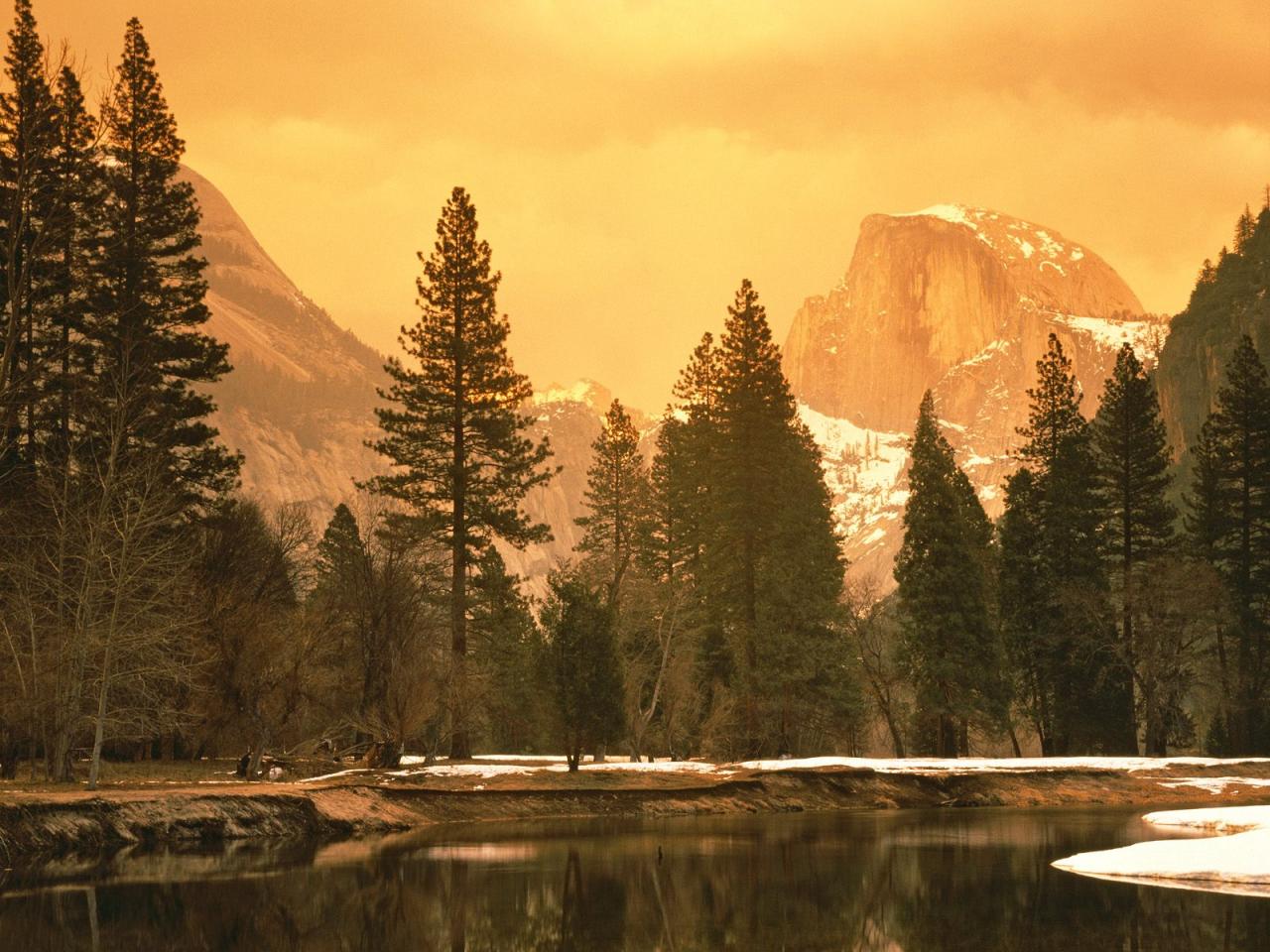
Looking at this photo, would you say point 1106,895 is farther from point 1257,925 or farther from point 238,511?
point 238,511

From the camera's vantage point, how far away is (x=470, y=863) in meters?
26.3

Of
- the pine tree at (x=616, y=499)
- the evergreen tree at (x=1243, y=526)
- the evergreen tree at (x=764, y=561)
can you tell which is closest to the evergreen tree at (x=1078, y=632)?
the evergreen tree at (x=1243, y=526)

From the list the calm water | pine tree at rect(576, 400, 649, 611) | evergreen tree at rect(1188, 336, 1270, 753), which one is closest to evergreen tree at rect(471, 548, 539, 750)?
pine tree at rect(576, 400, 649, 611)

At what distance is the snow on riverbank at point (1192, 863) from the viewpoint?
845 inches

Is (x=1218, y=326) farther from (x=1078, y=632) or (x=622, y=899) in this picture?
(x=622, y=899)

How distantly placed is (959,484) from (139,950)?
66.1m

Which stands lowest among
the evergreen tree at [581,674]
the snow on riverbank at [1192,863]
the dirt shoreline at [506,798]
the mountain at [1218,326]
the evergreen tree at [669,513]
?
the dirt shoreline at [506,798]

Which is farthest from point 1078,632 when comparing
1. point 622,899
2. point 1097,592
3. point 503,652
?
point 622,899

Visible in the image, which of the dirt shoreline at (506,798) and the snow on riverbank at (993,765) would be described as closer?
the dirt shoreline at (506,798)

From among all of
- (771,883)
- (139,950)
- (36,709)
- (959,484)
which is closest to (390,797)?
(36,709)

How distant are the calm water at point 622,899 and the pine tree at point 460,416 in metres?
25.4

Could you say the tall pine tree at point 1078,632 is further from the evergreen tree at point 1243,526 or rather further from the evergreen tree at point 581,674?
the evergreen tree at point 581,674

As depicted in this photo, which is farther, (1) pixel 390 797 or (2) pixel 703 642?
(2) pixel 703 642

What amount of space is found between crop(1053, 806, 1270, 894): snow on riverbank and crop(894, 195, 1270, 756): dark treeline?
1387 inches
